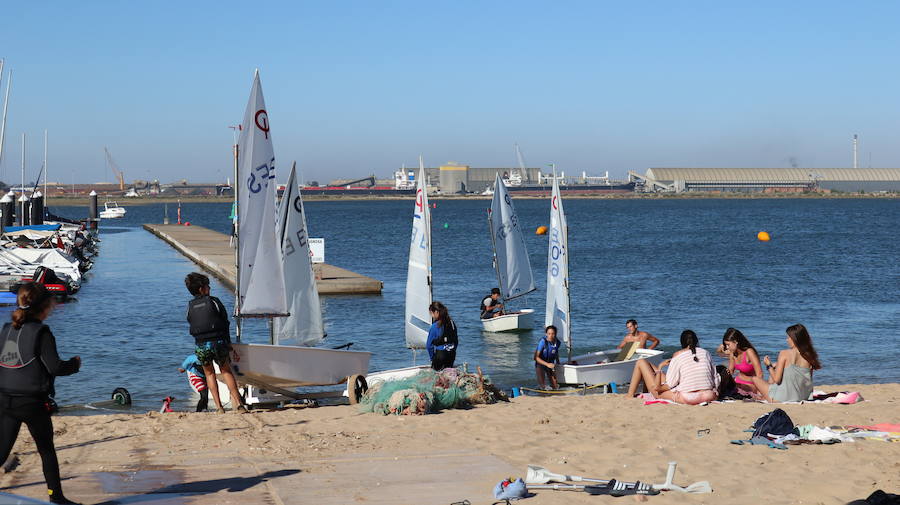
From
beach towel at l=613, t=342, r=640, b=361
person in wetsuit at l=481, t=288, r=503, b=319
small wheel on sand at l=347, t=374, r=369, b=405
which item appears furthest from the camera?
person in wetsuit at l=481, t=288, r=503, b=319

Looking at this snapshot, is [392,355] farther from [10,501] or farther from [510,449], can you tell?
[10,501]

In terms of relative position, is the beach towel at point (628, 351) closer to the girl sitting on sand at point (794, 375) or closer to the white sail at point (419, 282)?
the white sail at point (419, 282)

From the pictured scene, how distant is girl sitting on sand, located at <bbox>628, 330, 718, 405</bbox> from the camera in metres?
11.9

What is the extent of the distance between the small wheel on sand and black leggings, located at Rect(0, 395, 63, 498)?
5.89 meters

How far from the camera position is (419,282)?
18.1 metres

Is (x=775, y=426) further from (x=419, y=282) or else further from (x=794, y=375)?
(x=419, y=282)

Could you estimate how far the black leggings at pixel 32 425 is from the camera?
6848 mm

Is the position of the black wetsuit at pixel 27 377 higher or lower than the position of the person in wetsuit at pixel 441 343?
higher

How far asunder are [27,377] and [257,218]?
254 inches

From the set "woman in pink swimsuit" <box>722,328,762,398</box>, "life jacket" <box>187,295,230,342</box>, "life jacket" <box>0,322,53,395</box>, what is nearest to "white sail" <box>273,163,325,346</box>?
"life jacket" <box>187,295,230,342</box>

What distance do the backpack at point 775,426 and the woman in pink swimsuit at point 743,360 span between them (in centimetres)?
283

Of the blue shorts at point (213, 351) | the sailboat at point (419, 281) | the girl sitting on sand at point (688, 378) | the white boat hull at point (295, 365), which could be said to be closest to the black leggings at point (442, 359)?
the white boat hull at point (295, 365)

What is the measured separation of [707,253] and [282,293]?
162ft

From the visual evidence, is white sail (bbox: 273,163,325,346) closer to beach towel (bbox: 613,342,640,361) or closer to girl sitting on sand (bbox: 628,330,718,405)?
beach towel (bbox: 613,342,640,361)
